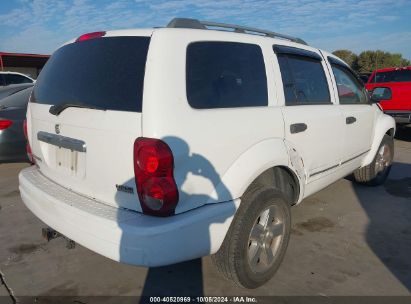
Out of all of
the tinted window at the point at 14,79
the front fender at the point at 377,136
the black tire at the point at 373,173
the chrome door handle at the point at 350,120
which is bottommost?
the black tire at the point at 373,173

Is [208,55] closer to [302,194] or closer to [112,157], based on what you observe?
[112,157]

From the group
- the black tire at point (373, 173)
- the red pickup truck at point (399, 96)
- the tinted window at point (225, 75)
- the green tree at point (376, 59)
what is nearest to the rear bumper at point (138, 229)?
the tinted window at point (225, 75)

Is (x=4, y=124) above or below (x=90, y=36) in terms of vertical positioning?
below

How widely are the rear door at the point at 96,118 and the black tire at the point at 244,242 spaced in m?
0.71

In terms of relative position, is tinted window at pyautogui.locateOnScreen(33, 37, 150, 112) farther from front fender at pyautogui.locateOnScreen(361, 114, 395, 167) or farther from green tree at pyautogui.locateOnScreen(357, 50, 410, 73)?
green tree at pyautogui.locateOnScreen(357, 50, 410, 73)

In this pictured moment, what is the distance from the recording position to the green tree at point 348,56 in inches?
1773

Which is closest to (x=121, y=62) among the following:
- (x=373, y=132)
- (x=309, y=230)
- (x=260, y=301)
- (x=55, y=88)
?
(x=55, y=88)

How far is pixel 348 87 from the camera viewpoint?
4277mm

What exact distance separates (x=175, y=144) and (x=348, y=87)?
115 inches

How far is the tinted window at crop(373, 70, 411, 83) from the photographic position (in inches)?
373

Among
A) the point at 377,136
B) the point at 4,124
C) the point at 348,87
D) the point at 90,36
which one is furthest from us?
the point at 4,124

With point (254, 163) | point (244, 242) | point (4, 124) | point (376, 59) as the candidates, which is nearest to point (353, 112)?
point (254, 163)

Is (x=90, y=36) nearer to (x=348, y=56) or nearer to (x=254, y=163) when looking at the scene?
(x=254, y=163)

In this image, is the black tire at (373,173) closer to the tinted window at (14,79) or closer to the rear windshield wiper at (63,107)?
the rear windshield wiper at (63,107)
